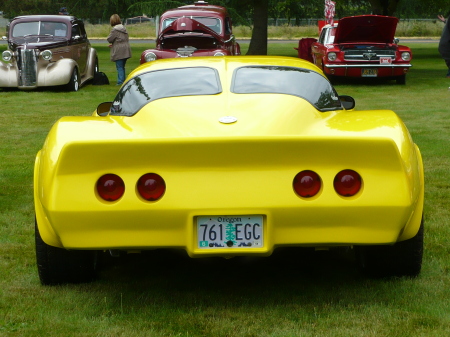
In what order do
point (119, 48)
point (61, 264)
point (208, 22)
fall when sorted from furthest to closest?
point (208, 22), point (119, 48), point (61, 264)

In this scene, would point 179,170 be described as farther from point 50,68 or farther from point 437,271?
point 50,68

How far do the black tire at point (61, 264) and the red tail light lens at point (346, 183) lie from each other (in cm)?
143

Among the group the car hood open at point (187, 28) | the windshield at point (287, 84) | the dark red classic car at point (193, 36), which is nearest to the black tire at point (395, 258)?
the windshield at point (287, 84)

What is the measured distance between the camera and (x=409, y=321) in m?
3.96

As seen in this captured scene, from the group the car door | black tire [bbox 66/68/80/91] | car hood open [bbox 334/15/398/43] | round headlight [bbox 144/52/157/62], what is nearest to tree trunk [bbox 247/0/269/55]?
car hood open [bbox 334/15/398/43]

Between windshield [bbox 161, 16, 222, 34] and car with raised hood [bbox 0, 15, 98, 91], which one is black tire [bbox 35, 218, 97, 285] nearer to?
car with raised hood [bbox 0, 15, 98, 91]

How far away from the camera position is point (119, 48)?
1881 cm

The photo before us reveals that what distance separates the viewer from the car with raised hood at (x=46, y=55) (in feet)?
56.7

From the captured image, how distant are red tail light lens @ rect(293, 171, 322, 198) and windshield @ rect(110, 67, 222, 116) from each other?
39.8 inches

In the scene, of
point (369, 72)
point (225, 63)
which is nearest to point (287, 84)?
point (225, 63)

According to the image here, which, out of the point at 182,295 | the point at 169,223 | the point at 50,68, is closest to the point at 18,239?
the point at 182,295

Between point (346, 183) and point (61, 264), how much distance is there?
162 cm

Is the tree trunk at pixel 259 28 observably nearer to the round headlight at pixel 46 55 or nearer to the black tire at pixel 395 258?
the round headlight at pixel 46 55

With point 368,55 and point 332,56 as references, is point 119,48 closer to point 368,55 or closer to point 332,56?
point 332,56
